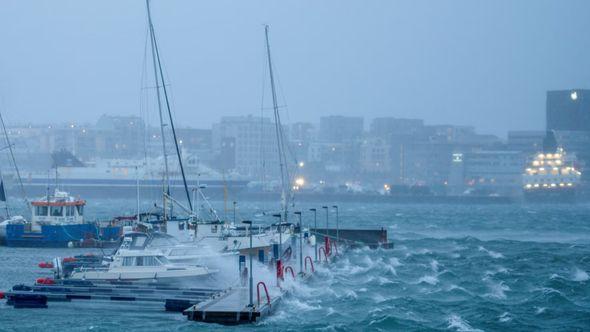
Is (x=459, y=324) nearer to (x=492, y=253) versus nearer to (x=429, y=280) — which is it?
(x=429, y=280)

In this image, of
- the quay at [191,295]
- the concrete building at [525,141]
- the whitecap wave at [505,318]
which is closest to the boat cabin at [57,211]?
the quay at [191,295]

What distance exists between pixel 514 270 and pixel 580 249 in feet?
44.7

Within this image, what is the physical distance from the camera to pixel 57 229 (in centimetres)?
4925

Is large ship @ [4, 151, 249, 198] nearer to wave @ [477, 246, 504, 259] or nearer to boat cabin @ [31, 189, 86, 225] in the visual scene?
boat cabin @ [31, 189, 86, 225]

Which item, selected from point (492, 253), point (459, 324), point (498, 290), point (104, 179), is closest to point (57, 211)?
point (492, 253)

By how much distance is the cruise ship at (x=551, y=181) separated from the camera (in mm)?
146875

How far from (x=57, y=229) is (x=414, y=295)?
72.3ft

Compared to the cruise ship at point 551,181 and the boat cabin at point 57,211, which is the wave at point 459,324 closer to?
the boat cabin at point 57,211

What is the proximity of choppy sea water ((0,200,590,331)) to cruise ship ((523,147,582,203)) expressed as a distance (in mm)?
93378

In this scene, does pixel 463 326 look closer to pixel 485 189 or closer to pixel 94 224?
pixel 94 224

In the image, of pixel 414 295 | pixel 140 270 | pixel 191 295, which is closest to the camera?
pixel 191 295

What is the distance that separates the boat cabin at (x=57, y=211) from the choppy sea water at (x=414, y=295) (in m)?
2.45

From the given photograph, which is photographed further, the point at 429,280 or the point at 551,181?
the point at 551,181

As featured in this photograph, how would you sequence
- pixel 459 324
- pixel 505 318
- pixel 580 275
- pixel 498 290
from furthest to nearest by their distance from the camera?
pixel 580 275 → pixel 498 290 → pixel 505 318 → pixel 459 324
